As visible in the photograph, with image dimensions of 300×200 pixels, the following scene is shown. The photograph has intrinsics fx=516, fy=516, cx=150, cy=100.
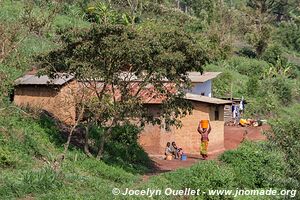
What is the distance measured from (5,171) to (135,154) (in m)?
7.00

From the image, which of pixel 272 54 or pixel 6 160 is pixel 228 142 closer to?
pixel 6 160

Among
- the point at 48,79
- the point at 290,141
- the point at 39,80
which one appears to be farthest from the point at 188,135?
the point at 290,141

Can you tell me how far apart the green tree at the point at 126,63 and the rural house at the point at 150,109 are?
3.38 feet

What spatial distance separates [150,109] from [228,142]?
6.51m

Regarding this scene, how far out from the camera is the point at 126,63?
54.0ft

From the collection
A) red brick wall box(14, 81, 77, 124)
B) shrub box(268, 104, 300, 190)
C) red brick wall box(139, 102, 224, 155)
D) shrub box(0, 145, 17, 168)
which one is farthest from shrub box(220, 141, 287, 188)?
shrub box(0, 145, 17, 168)

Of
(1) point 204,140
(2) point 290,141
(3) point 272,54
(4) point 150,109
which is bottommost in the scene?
(1) point 204,140

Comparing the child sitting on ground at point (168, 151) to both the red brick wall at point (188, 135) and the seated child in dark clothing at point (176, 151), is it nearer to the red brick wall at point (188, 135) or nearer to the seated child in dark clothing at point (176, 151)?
the seated child in dark clothing at point (176, 151)

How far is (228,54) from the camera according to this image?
45.0 m

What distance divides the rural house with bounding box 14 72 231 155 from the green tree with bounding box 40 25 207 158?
103 centimetres

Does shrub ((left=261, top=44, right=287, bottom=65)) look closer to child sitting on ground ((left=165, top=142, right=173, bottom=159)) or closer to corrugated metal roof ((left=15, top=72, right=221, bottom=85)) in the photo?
child sitting on ground ((left=165, top=142, right=173, bottom=159))

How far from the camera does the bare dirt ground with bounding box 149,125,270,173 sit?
19938 millimetres

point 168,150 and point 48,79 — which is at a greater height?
point 48,79

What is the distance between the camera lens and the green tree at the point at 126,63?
51.6 ft
